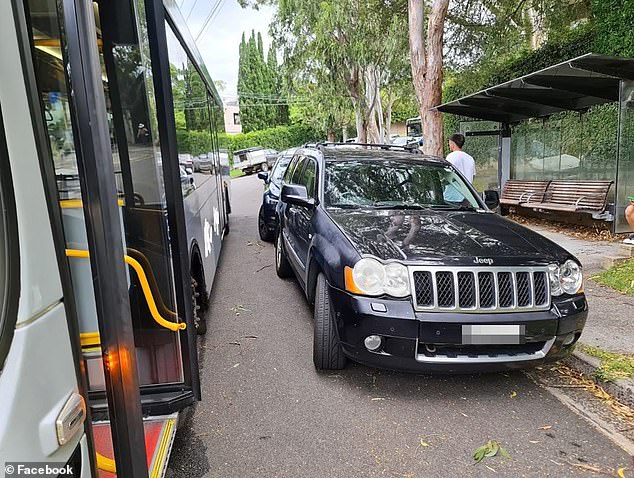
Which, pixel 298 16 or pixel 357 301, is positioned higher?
pixel 298 16

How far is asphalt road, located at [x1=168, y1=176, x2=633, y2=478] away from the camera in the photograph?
2.63 metres

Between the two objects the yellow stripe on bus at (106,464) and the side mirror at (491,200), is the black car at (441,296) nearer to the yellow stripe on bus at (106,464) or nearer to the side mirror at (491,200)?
the side mirror at (491,200)

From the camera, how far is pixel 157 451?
7.20 feet

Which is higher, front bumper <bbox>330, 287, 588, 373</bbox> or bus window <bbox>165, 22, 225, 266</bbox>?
bus window <bbox>165, 22, 225, 266</bbox>

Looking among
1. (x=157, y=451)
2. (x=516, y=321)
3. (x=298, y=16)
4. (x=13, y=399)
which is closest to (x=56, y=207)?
(x=13, y=399)

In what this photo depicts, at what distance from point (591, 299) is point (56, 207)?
554 centimetres

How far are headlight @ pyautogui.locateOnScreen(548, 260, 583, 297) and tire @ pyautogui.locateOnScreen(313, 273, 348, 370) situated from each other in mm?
1616

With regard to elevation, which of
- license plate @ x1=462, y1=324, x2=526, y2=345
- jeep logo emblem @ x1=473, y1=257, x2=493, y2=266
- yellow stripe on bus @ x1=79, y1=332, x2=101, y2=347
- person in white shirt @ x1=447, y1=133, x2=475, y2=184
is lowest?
license plate @ x1=462, y1=324, x2=526, y2=345

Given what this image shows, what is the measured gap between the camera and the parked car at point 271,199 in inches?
316

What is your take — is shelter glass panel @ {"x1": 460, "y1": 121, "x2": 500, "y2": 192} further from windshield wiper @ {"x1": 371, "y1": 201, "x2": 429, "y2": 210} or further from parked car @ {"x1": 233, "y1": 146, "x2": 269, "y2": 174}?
parked car @ {"x1": 233, "y1": 146, "x2": 269, "y2": 174}

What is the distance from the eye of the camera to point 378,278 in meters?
Answer: 3.12

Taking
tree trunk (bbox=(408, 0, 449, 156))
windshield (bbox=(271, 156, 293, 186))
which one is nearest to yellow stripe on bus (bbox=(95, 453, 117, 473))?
windshield (bbox=(271, 156, 293, 186))

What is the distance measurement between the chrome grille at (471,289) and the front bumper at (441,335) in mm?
57

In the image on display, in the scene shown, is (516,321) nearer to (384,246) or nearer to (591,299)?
(384,246)
